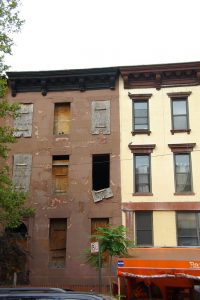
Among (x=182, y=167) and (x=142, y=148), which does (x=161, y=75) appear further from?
(x=182, y=167)

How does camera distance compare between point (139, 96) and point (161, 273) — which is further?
point (139, 96)

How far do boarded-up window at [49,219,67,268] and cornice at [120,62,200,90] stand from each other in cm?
850

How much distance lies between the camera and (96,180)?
25.3 metres

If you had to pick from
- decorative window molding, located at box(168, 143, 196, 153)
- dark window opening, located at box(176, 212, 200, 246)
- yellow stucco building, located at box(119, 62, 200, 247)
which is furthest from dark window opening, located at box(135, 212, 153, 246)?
decorative window molding, located at box(168, 143, 196, 153)

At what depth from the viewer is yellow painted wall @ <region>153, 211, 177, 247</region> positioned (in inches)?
874

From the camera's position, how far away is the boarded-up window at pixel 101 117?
24344mm

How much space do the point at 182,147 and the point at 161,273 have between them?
8.30 metres

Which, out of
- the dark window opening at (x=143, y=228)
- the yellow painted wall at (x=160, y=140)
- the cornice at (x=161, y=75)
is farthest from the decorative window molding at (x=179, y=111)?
the dark window opening at (x=143, y=228)

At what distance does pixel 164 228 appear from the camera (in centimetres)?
2247

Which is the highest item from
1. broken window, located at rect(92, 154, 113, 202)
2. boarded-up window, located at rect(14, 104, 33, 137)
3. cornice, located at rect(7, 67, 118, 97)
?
cornice, located at rect(7, 67, 118, 97)

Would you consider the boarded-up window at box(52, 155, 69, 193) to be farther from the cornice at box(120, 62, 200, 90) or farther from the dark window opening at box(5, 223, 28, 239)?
the cornice at box(120, 62, 200, 90)

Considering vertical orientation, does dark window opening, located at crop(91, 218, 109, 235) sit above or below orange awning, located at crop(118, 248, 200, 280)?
above

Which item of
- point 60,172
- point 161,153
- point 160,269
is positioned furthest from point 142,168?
point 160,269

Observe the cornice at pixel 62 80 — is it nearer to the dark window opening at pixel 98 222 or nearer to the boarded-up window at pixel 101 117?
the boarded-up window at pixel 101 117
